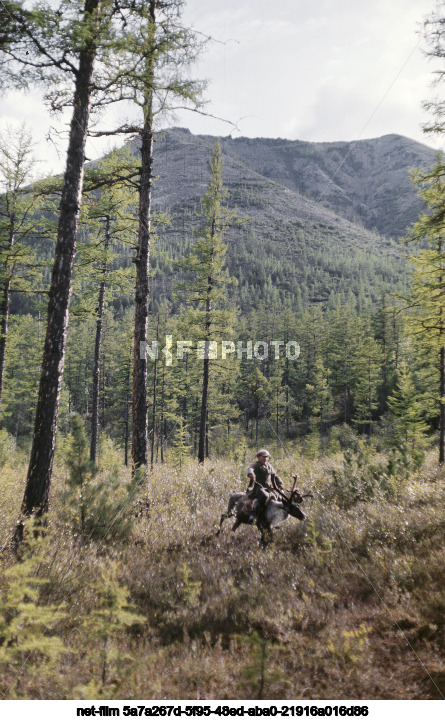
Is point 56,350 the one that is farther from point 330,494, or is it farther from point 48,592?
point 330,494

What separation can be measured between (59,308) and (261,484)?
480 cm

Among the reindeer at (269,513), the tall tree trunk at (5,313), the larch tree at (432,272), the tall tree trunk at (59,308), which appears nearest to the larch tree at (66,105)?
the tall tree trunk at (59,308)

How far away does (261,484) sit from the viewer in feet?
21.0

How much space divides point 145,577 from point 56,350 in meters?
3.65

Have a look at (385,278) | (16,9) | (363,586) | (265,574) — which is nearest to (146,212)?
(16,9)

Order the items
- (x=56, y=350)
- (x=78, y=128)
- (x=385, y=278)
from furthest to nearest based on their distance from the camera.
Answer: (x=385, y=278)
(x=78, y=128)
(x=56, y=350)

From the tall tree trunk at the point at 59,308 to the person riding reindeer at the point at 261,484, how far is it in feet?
11.0

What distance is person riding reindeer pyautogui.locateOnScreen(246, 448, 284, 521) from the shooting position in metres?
5.91

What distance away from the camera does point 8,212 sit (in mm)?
16297

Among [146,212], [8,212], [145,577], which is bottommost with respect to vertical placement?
[145,577]

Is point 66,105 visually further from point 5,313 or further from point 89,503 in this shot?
point 5,313

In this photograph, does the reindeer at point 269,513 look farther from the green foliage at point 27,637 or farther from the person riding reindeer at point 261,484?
the green foliage at point 27,637

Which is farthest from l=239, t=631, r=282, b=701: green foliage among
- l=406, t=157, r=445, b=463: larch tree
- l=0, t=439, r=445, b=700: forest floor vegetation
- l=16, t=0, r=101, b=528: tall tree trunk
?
l=406, t=157, r=445, b=463: larch tree

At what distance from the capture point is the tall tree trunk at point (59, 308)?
17.2 feet
